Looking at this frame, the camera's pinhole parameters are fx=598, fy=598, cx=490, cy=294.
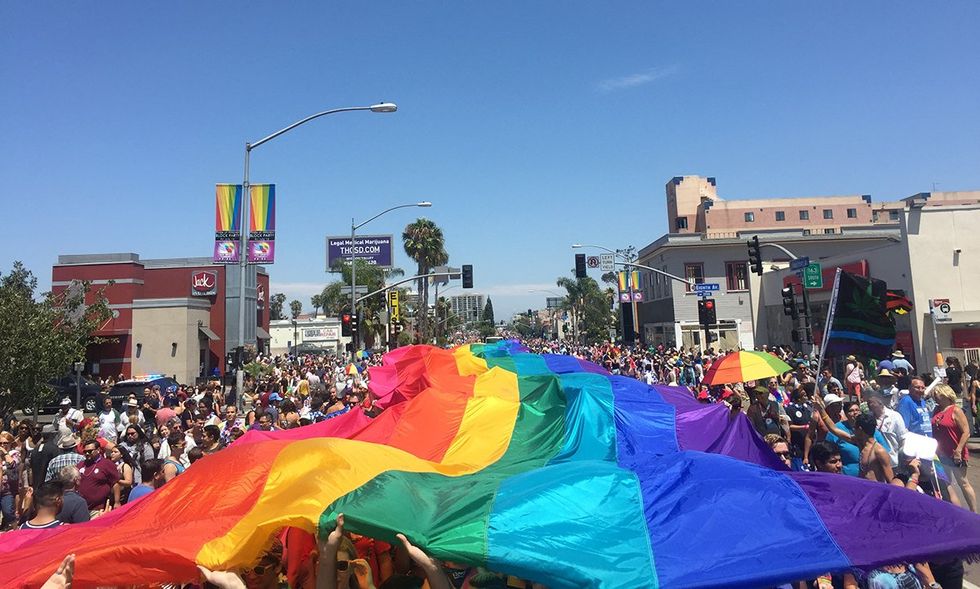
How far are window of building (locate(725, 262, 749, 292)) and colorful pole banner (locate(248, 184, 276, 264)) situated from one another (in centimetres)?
3639

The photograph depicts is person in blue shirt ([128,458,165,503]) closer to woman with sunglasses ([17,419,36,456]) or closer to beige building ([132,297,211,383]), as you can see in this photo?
woman with sunglasses ([17,419,36,456])

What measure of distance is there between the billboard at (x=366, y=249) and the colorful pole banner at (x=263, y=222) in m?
36.6

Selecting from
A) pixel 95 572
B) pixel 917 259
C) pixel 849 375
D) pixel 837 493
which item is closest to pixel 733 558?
pixel 837 493

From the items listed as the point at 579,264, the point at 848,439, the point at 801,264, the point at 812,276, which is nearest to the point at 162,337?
the point at 579,264

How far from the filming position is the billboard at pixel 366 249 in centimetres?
5316

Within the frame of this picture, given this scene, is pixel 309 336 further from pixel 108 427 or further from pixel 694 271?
pixel 108 427

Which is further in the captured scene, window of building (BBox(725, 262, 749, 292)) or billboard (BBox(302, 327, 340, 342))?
billboard (BBox(302, 327, 340, 342))

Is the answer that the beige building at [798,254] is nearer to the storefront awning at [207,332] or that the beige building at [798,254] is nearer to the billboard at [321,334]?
the storefront awning at [207,332]

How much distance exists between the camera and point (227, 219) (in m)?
15.8

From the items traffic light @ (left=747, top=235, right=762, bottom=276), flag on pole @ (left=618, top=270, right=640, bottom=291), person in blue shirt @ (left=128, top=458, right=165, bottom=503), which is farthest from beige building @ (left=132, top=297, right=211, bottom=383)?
person in blue shirt @ (left=128, top=458, right=165, bottom=503)

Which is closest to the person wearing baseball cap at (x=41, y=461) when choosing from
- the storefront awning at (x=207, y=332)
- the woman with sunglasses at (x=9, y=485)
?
the woman with sunglasses at (x=9, y=485)

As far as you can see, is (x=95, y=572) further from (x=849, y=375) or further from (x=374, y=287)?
(x=374, y=287)

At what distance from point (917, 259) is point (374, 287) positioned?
47.4 meters

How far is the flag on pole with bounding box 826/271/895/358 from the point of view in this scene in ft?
61.7
